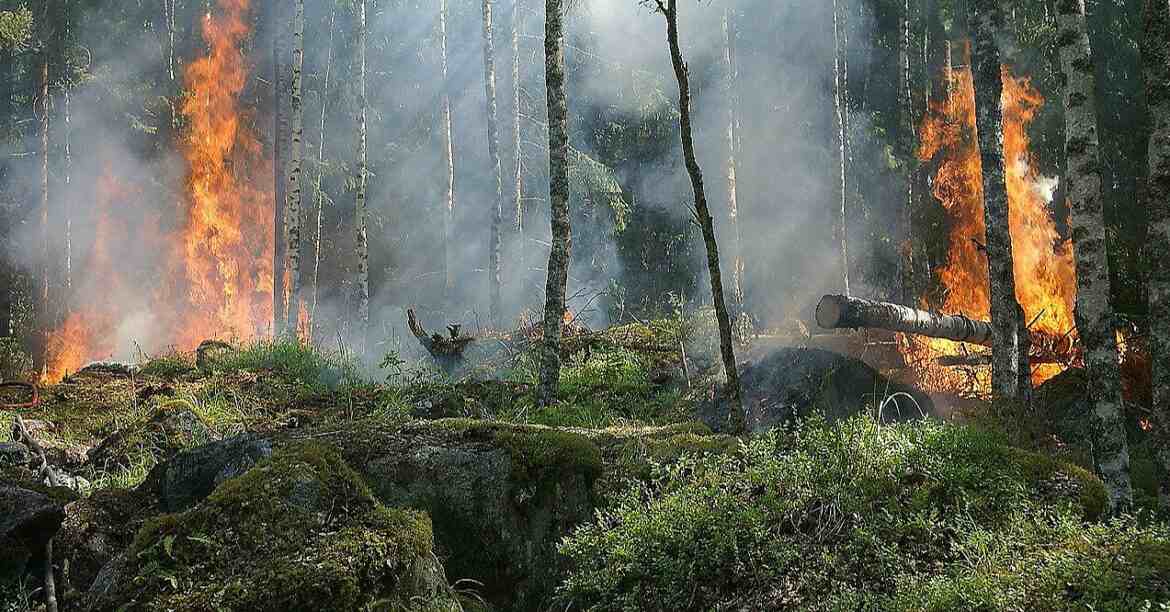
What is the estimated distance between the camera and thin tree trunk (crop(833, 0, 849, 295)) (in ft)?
82.2

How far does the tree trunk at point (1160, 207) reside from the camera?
20.7ft

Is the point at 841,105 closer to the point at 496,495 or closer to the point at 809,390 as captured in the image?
the point at 809,390

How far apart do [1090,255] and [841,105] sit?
791 inches

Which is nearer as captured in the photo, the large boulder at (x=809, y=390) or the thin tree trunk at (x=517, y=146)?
the large boulder at (x=809, y=390)

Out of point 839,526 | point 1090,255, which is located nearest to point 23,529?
point 839,526

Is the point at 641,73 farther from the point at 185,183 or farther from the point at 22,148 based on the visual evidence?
the point at 22,148

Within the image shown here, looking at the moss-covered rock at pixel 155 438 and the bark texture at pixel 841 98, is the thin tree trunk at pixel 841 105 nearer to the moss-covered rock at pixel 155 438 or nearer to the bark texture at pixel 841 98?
the bark texture at pixel 841 98

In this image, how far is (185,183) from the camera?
23.5 meters

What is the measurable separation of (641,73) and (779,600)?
19.8 meters

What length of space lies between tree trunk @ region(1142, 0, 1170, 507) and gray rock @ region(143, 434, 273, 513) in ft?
19.8

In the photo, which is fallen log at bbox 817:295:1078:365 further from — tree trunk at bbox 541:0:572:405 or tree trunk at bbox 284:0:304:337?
tree trunk at bbox 284:0:304:337

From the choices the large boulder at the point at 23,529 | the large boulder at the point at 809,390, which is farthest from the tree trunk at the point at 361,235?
the large boulder at the point at 23,529

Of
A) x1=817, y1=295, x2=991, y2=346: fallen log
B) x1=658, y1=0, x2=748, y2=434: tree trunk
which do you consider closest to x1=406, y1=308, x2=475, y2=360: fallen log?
x1=817, y1=295, x2=991, y2=346: fallen log

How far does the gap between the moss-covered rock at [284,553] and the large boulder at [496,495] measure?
3.09ft
